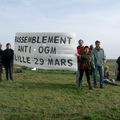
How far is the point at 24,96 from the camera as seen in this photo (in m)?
17.2

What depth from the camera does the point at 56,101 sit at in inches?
648

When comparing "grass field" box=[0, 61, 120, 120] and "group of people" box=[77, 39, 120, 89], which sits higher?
"group of people" box=[77, 39, 120, 89]

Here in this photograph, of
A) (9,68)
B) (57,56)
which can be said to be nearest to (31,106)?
(9,68)

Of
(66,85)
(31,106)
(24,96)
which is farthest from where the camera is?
(66,85)

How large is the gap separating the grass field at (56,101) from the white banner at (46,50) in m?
6.53

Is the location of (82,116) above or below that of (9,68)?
below

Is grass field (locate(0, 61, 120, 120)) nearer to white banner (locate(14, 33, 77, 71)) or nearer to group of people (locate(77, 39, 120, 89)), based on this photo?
group of people (locate(77, 39, 120, 89))

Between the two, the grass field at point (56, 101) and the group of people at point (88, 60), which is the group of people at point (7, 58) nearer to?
the grass field at point (56, 101)

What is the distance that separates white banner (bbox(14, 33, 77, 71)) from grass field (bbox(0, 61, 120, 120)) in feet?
21.4

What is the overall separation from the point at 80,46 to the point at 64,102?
11.1 feet

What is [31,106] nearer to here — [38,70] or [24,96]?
[24,96]

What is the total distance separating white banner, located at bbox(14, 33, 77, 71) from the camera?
89.5 feet

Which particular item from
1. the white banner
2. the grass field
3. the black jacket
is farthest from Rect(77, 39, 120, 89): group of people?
the white banner

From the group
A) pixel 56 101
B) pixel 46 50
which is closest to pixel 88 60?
pixel 56 101
